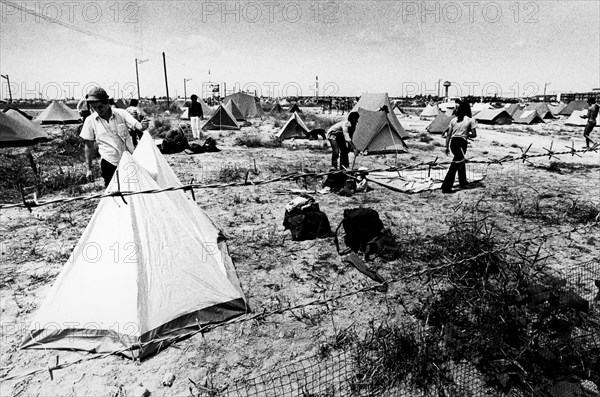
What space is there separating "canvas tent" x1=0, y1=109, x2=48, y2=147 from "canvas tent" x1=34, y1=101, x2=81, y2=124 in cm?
825

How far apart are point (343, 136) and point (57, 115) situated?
20837 millimetres

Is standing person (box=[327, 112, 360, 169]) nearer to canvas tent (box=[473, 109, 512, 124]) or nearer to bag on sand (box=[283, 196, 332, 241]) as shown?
bag on sand (box=[283, 196, 332, 241])

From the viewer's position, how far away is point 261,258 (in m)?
4.71

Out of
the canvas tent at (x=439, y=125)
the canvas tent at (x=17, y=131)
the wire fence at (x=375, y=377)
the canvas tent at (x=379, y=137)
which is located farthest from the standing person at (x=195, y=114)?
the wire fence at (x=375, y=377)

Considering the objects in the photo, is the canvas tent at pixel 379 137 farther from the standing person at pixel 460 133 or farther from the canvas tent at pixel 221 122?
the canvas tent at pixel 221 122

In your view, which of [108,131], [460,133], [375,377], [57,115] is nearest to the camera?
[375,377]

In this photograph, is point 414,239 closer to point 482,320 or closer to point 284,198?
point 482,320

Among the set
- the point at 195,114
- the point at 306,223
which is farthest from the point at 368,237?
the point at 195,114

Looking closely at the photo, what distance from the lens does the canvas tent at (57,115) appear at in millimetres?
21578

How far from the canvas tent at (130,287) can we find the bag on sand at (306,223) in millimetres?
2034

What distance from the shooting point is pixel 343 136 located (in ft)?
28.2

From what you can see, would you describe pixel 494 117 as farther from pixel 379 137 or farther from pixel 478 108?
pixel 379 137

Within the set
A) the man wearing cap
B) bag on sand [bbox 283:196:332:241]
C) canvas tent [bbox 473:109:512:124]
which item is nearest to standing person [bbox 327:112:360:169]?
bag on sand [bbox 283:196:332:241]

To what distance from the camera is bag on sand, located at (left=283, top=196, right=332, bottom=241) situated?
5262mm
